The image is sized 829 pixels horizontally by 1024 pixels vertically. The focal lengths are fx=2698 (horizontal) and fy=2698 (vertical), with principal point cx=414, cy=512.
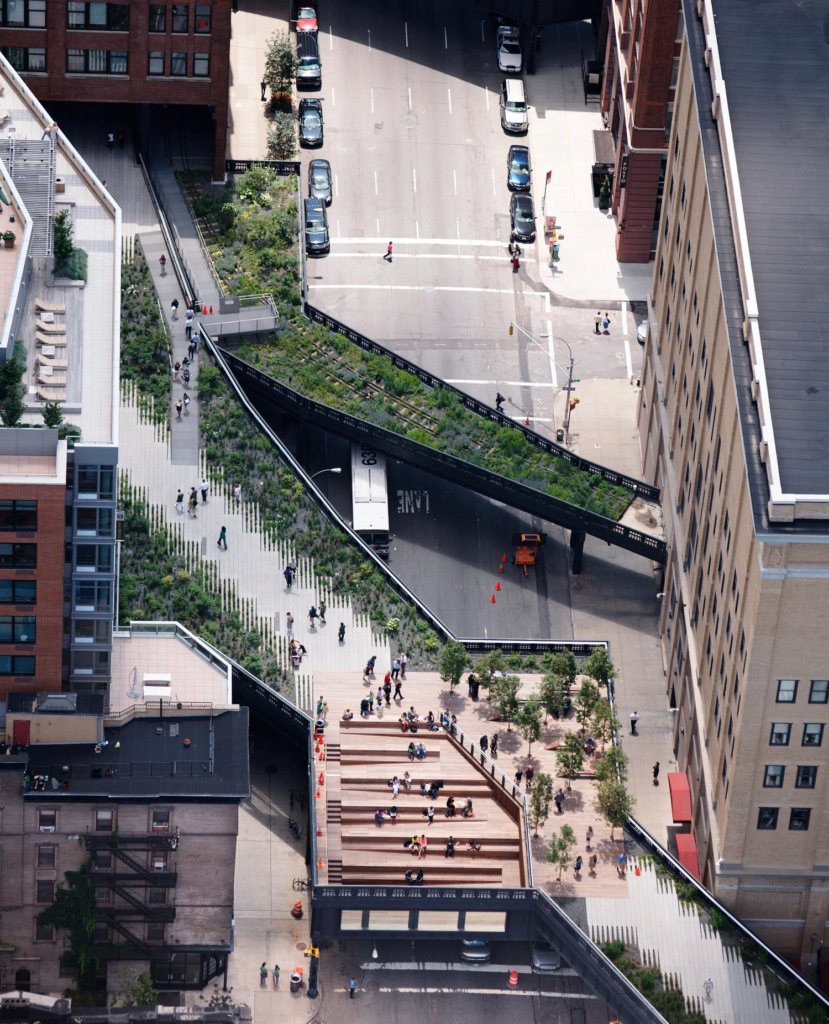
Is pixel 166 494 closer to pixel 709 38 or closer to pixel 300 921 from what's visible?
pixel 300 921

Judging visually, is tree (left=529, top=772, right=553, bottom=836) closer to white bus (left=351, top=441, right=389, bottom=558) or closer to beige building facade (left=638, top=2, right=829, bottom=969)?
beige building facade (left=638, top=2, right=829, bottom=969)

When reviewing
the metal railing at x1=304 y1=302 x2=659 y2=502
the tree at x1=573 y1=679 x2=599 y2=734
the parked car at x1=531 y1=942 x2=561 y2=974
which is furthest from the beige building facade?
the parked car at x1=531 y1=942 x2=561 y2=974

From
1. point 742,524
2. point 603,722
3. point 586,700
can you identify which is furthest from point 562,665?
point 742,524

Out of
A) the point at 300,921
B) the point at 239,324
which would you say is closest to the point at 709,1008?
the point at 300,921

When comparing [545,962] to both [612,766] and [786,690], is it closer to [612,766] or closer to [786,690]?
[612,766]

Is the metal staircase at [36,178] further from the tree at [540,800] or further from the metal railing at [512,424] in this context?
the tree at [540,800]

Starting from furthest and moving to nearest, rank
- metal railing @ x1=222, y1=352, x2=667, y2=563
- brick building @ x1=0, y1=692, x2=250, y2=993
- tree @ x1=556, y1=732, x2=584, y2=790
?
metal railing @ x1=222, y1=352, x2=667, y2=563
tree @ x1=556, y1=732, x2=584, y2=790
brick building @ x1=0, y1=692, x2=250, y2=993

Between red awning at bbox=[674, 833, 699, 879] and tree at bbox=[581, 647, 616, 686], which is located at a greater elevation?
A: tree at bbox=[581, 647, 616, 686]
